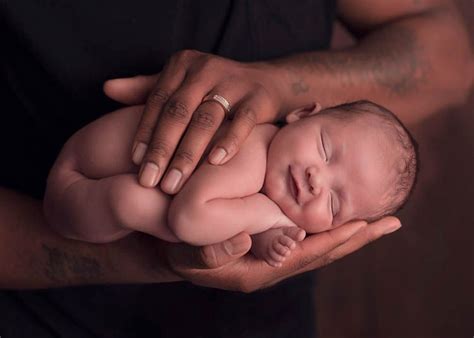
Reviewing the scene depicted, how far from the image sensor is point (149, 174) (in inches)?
36.4

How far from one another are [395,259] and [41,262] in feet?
3.92

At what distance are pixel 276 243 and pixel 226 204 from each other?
87 millimetres

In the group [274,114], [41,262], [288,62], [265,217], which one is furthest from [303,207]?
[41,262]

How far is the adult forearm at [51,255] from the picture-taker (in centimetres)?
110

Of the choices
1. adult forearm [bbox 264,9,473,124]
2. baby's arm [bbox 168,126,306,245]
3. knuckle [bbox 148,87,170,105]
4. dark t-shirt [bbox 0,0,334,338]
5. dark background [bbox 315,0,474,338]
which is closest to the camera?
baby's arm [bbox 168,126,306,245]

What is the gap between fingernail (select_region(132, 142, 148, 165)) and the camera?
96cm

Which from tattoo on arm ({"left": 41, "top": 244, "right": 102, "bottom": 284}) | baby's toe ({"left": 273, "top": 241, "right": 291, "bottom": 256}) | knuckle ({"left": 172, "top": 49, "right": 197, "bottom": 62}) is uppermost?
knuckle ({"left": 172, "top": 49, "right": 197, "bottom": 62})

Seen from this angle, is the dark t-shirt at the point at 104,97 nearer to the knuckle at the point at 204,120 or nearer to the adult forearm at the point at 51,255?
the adult forearm at the point at 51,255

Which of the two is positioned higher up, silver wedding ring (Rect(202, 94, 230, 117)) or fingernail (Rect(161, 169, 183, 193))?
silver wedding ring (Rect(202, 94, 230, 117))

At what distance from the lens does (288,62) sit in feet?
4.05

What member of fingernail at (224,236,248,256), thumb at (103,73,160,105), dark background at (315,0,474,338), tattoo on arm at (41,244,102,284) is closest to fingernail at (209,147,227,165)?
fingernail at (224,236,248,256)

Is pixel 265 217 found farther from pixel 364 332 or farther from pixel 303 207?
pixel 364 332

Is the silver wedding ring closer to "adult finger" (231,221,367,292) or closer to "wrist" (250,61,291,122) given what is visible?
"wrist" (250,61,291,122)

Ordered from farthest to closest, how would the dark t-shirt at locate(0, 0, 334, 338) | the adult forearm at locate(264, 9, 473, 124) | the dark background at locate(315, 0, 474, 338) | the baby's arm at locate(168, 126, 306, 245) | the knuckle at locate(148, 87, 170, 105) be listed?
the dark background at locate(315, 0, 474, 338), the adult forearm at locate(264, 9, 473, 124), the dark t-shirt at locate(0, 0, 334, 338), the knuckle at locate(148, 87, 170, 105), the baby's arm at locate(168, 126, 306, 245)
